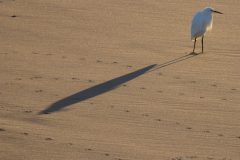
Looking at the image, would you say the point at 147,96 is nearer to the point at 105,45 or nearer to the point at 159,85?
the point at 159,85

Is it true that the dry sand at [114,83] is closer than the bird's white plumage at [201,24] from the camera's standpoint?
Yes

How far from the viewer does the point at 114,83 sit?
1252 cm

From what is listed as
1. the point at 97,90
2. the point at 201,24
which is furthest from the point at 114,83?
the point at 201,24

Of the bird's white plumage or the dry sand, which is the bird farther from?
the dry sand

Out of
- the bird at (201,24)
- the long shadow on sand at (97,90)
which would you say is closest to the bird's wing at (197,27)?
the bird at (201,24)

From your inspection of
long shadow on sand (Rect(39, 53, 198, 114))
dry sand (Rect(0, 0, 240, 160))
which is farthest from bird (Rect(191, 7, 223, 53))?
long shadow on sand (Rect(39, 53, 198, 114))

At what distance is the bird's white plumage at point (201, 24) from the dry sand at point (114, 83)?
41 centimetres

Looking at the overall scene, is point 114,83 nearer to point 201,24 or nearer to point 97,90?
point 97,90

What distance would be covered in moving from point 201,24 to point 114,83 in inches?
123

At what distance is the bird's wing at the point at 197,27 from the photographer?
48.8 feet

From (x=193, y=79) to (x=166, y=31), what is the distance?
3.65 meters

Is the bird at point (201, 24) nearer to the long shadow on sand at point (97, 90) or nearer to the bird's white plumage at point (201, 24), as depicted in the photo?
the bird's white plumage at point (201, 24)

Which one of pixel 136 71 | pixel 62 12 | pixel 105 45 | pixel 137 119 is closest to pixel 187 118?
pixel 137 119

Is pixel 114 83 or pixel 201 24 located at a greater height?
pixel 201 24
